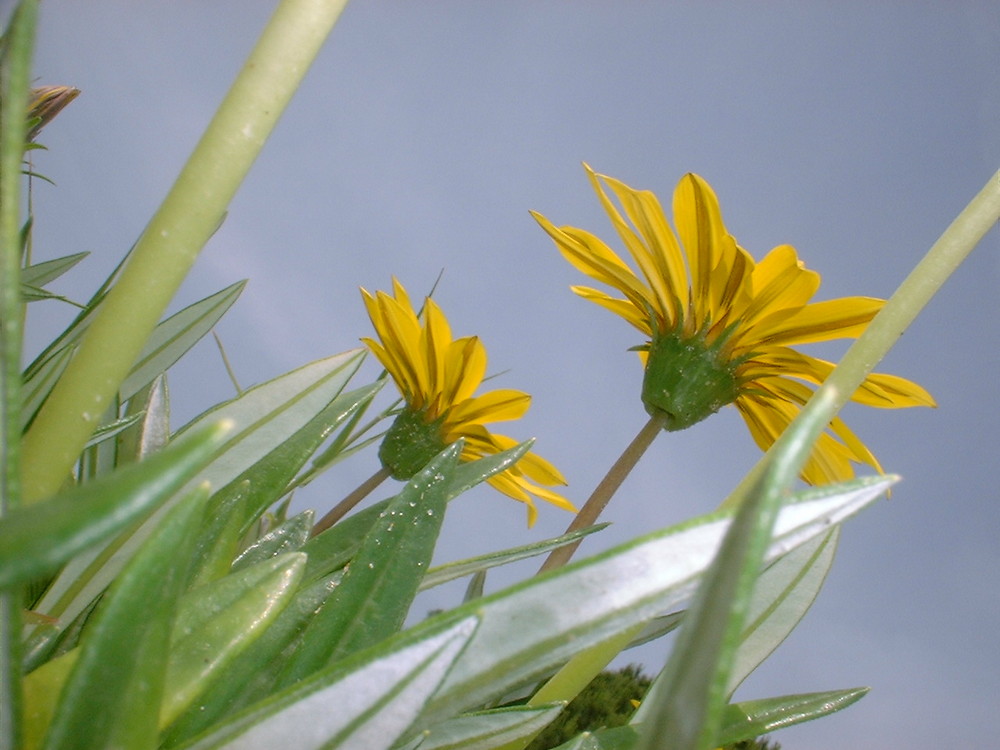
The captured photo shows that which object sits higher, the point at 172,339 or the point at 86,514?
the point at 172,339

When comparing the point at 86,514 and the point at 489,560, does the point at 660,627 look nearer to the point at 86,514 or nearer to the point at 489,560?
the point at 489,560

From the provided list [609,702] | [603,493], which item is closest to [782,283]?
[603,493]

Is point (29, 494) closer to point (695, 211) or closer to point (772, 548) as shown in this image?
point (772, 548)

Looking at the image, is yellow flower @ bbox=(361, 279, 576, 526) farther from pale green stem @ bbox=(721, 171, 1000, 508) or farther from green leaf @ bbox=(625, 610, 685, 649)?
pale green stem @ bbox=(721, 171, 1000, 508)

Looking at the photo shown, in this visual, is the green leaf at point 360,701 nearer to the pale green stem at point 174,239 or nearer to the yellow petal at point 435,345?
the pale green stem at point 174,239

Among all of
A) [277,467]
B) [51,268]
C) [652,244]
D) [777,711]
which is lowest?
[777,711]
